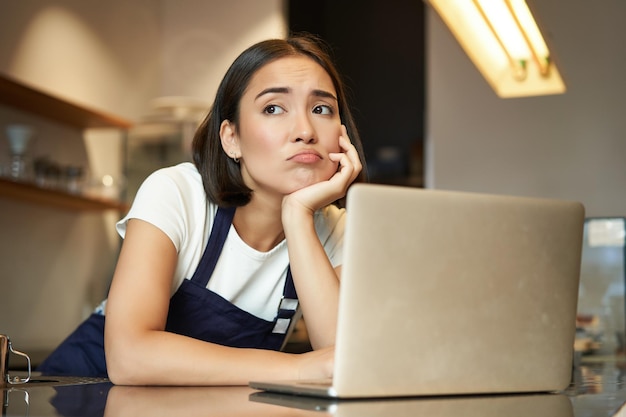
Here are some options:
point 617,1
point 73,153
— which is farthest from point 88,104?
point 617,1

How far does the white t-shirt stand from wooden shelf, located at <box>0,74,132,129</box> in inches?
77.0

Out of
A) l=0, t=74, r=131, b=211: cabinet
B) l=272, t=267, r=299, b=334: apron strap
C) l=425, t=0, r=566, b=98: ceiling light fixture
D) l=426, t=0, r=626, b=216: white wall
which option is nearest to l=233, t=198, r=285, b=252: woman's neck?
l=272, t=267, r=299, b=334: apron strap

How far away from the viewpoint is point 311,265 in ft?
4.30

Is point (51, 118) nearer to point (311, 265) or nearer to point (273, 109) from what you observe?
point (273, 109)

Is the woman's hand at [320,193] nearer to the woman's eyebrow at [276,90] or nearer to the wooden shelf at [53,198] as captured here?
the woman's eyebrow at [276,90]

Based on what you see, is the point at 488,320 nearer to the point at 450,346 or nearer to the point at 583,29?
the point at 450,346

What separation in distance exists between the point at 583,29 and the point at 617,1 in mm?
181

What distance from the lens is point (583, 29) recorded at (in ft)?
12.0

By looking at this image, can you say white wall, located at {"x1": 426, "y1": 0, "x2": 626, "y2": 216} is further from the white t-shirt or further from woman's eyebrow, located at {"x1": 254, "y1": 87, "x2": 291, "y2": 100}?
woman's eyebrow, located at {"x1": 254, "y1": 87, "x2": 291, "y2": 100}

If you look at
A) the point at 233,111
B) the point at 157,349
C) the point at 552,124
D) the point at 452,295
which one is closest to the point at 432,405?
the point at 452,295

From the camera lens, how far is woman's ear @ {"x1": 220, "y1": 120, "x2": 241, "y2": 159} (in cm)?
156

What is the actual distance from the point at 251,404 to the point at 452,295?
24 cm

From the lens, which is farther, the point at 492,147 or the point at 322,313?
the point at 492,147

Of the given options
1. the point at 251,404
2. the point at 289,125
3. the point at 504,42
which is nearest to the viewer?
the point at 251,404
